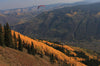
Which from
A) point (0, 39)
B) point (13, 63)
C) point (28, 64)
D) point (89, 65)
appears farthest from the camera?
point (89, 65)

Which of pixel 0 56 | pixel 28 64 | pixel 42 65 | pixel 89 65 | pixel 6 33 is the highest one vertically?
pixel 6 33

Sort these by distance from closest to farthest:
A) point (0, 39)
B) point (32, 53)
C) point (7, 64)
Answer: point (7, 64) < point (0, 39) < point (32, 53)

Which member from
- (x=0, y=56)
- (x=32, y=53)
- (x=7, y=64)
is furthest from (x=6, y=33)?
(x=7, y=64)

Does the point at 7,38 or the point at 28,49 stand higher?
the point at 7,38

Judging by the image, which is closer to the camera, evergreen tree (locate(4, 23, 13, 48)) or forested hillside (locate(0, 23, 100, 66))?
forested hillside (locate(0, 23, 100, 66))

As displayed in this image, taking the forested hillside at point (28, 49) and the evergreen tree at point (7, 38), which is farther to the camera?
the evergreen tree at point (7, 38)

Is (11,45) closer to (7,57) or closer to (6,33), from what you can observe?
(6,33)

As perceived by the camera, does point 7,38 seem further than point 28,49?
No

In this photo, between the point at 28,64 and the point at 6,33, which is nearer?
the point at 28,64

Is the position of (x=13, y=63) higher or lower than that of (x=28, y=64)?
higher
